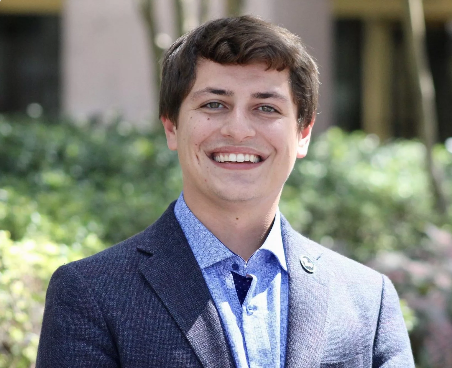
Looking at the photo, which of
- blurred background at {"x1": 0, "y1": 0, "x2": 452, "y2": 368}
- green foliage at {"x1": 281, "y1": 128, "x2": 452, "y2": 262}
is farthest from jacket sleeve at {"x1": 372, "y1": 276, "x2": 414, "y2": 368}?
green foliage at {"x1": 281, "y1": 128, "x2": 452, "y2": 262}

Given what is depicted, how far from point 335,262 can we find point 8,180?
12.8ft

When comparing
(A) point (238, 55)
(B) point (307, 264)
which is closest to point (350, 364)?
(B) point (307, 264)

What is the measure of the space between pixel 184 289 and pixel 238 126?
18.0 inches

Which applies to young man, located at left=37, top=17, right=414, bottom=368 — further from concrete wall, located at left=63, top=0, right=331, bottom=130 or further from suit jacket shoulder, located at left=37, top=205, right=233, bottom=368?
concrete wall, located at left=63, top=0, right=331, bottom=130

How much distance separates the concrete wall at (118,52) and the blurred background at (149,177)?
2 cm

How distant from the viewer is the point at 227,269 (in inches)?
83.4

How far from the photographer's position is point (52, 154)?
256 inches

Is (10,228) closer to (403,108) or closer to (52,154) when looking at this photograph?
(52,154)

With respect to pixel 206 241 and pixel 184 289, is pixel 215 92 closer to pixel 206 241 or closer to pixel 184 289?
pixel 206 241

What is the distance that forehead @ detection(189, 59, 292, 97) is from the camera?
2.08 meters

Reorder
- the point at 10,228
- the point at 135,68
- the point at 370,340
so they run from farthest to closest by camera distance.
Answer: the point at 135,68, the point at 10,228, the point at 370,340

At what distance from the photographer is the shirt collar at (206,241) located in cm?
211

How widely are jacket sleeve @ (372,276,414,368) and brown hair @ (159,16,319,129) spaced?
0.59 metres

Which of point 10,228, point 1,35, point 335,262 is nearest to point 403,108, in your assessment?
point 1,35
